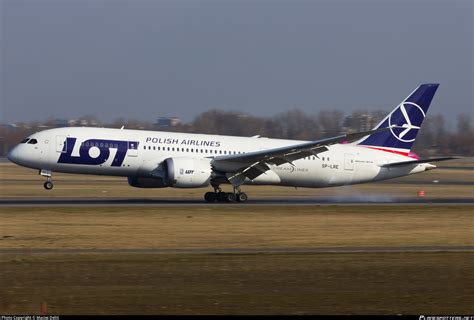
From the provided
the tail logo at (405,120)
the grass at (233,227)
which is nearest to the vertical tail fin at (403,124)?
the tail logo at (405,120)

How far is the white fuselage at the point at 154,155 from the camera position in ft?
135

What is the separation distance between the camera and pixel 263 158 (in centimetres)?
4200

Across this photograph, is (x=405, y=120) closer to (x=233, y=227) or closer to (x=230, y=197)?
(x=230, y=197)

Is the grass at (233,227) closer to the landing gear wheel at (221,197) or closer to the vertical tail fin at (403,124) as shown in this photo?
the landing gear wheel at (221,197)

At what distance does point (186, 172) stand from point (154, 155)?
245 cm

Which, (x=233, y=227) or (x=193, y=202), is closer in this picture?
(x=233, y=227)

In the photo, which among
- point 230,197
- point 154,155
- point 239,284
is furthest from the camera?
point 230,197

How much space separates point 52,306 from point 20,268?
5.04m

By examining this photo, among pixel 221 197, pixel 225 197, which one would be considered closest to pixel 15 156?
pixel 221 197

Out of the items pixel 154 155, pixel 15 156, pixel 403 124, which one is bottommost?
pixel 154 155

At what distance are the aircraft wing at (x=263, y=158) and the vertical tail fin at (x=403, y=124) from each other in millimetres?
5364

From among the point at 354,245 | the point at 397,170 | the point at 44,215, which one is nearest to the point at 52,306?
the point at 354,245

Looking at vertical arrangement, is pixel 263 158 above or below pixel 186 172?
above

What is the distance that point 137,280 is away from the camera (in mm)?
19594
